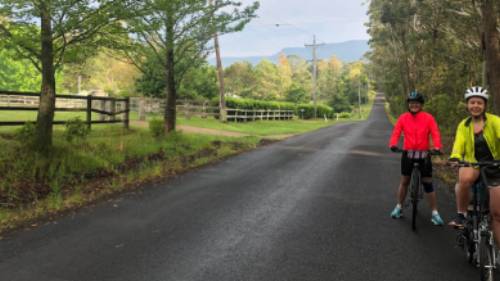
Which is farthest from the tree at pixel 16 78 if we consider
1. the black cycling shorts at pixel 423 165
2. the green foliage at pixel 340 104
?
the black cycling shorts at pixel 423 165

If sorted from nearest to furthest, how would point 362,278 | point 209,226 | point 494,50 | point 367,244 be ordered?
point 362,278 < point 367,244 < point 209,226 < point 494,50

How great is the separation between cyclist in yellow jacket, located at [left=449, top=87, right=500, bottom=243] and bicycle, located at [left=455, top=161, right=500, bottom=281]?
0.09 meters

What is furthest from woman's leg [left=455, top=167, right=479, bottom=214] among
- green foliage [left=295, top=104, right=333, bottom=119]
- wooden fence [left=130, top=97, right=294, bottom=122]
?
green foliage [left=295, top=104, right=333, bottom=119]

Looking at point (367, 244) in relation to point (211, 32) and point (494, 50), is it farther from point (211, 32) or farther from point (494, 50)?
point (211, 32)

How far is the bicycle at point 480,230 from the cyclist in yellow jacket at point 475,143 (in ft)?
0.30

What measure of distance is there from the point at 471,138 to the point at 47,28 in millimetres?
8975

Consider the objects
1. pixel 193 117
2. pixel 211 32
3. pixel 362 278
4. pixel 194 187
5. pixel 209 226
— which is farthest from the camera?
pixel 193 117

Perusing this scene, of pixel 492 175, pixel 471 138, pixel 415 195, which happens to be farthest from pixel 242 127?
pixel 492 175

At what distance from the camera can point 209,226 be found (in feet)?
20.3

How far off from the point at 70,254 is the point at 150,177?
17.0 feet

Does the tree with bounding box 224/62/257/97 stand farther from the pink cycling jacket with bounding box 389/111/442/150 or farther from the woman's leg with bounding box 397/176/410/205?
the pink cycling jacket with bounding box 389/111/442/150

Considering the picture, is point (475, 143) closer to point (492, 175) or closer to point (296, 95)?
point (492, 175)

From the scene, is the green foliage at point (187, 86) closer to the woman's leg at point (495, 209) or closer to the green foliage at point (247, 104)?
the green foliage at point (247, 104)

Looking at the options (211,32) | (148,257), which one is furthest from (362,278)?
(211,32)
